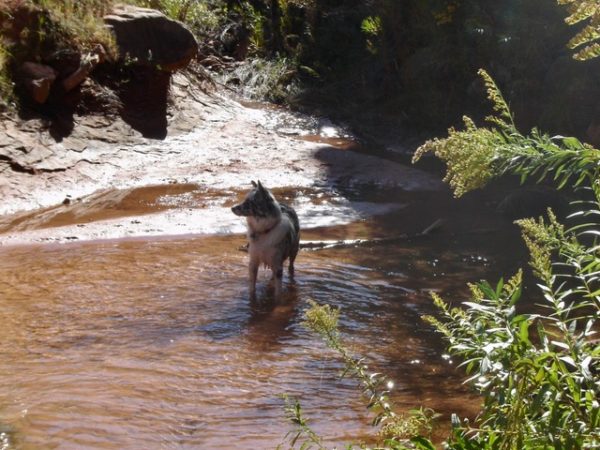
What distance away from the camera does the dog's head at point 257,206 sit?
7965 mm

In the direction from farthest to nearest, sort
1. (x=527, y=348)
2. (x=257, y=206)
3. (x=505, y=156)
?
(x=257, y=206), (x=505, y=156), (x=527, y=348)

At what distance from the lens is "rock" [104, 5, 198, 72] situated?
14.2 metres

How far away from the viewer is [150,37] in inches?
567

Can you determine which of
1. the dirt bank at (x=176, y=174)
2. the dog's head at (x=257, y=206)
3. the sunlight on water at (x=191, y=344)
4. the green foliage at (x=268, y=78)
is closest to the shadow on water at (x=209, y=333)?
the sunlight on water at (x=191, y=344)

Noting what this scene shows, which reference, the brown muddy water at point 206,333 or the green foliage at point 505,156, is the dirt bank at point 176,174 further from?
the green foliage at point 505,156

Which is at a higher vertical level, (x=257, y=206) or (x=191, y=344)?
(x=257, y=206)

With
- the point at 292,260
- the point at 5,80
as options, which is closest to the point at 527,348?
the point at 292,260

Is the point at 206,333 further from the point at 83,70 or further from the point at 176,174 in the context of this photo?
the point at 83,70

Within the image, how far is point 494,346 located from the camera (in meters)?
2.57

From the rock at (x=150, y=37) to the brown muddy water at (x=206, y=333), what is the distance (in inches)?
142

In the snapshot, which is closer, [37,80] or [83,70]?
[37,80]

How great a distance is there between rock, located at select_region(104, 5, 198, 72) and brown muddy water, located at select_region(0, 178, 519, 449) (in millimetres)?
3618

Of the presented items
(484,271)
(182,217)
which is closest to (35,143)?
(182,217)

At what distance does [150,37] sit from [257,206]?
24.4 ft
